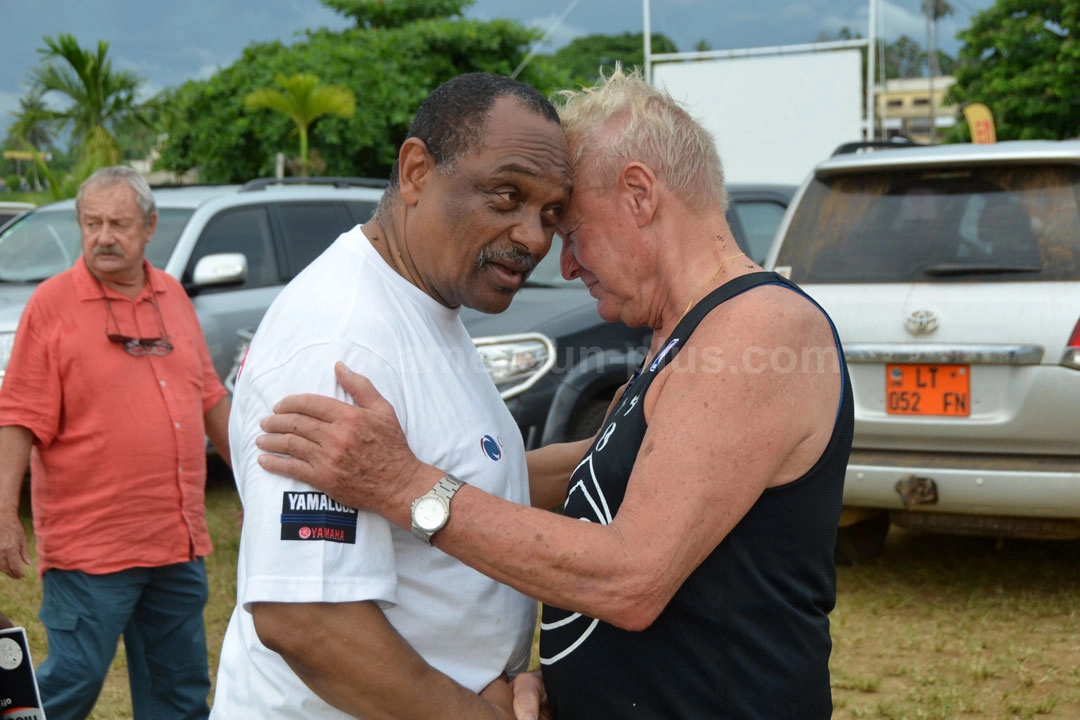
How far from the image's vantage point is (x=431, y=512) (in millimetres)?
1706

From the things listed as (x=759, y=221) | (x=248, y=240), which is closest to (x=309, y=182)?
(x=248, y=240)

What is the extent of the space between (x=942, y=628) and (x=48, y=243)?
630 centimetres

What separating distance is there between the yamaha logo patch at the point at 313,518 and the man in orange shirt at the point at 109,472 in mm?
2105

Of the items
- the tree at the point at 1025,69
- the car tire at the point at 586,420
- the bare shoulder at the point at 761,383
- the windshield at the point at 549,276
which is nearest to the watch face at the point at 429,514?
the bare shoulder at the point at 761,383

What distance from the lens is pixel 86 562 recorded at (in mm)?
3445

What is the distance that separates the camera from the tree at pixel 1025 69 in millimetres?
28234

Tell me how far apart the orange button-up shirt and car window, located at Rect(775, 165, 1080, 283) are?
304 cm

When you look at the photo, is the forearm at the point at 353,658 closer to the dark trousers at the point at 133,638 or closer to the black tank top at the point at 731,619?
the black tank top at the point at 731,619

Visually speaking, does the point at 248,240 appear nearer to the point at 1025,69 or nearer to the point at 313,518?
the point at 313,518

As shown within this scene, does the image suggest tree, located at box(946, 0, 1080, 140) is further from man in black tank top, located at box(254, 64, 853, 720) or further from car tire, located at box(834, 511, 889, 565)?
man in black tank top, located at box(254, 64, 853, 720)

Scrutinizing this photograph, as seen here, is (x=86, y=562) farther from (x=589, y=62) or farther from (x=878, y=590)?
(x=589, y=62)

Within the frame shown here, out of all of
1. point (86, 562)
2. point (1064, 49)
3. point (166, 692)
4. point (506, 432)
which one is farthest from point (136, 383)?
point (1064, 49)

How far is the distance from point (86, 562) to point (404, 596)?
2042 mm

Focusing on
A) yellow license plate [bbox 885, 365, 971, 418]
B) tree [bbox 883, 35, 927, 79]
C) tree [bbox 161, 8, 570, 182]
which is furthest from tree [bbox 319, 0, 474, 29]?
tree [bbox 883, 35, 927, 79]
